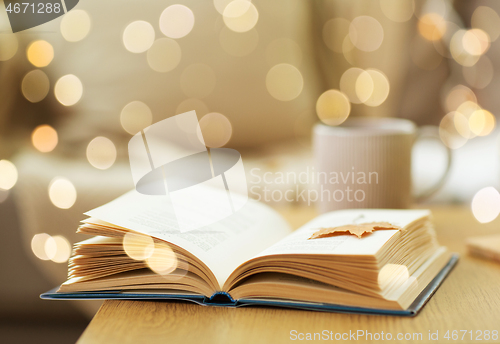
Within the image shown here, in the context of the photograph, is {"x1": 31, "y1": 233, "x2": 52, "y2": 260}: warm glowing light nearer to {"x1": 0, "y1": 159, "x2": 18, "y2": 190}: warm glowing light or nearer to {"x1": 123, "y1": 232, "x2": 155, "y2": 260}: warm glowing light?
{"x1": 0, "y1": 159, "x2": 18, "y2": 190}: warm glowing light

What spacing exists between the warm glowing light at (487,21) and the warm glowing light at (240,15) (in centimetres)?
69

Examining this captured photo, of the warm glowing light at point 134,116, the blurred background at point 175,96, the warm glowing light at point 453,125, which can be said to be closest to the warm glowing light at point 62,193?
the blurred background at point 175,96

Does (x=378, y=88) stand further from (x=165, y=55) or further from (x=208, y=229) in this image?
(x=208, y=229)

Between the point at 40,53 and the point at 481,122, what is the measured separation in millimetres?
1234

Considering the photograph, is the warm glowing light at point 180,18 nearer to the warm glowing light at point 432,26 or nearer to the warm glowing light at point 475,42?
the warm glowing light at point 432,26

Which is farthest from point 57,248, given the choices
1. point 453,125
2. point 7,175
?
point 453,125

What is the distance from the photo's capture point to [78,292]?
17.4 inches

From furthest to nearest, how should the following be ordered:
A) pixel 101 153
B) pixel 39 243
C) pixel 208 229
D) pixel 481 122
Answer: pixel 481 122, pixel 101 153, pixel 39 243, pixel 208 229

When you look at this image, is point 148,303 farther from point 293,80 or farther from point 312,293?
point 293,80

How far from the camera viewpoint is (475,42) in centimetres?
130

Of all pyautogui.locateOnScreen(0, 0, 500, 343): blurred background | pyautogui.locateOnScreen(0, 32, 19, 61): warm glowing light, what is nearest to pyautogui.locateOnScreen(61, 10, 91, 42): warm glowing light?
pyautogui.locateOnScreen(0, 0, 500, 343): blurred background

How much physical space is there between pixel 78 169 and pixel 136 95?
25cm

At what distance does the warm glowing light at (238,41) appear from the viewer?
1107mm

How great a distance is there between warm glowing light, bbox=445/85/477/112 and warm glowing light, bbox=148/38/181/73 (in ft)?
2.76
